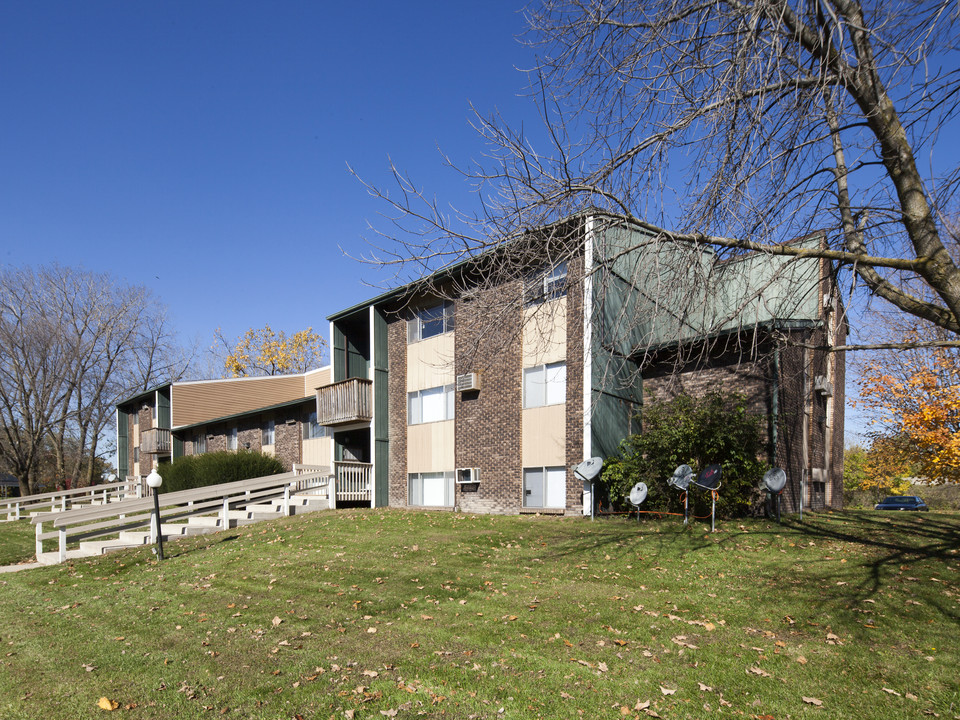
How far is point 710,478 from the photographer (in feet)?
42.0

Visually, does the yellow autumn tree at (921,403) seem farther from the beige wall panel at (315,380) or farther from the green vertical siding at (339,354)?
the beige wall panel at (315,380)

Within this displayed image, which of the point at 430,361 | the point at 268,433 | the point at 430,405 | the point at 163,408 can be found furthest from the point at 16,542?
the point at 163,408

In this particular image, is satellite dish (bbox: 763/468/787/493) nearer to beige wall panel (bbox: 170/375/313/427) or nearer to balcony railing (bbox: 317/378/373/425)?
balcony railing (bbox: 317/378/373/425)

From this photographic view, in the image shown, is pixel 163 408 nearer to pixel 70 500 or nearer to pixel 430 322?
pixel 70 500

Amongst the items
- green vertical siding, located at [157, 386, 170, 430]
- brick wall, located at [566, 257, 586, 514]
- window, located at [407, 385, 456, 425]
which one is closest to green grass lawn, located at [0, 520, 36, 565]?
window, located at [407, 385, 456, 425]

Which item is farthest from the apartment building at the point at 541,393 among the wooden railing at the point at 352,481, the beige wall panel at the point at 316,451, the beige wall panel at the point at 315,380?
the beige wall panel at the point at 315,380

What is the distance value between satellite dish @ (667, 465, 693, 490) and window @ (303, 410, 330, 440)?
16.2 meters

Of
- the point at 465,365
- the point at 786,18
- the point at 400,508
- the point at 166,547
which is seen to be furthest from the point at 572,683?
the point at 400,508

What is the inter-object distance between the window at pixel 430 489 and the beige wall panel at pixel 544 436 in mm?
3232

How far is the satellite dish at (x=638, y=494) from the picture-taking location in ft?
44.2

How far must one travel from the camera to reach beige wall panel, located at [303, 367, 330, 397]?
28.5 m

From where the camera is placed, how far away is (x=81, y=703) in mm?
5578

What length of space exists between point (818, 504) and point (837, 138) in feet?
43.1

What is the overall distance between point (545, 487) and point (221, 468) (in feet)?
42.8
